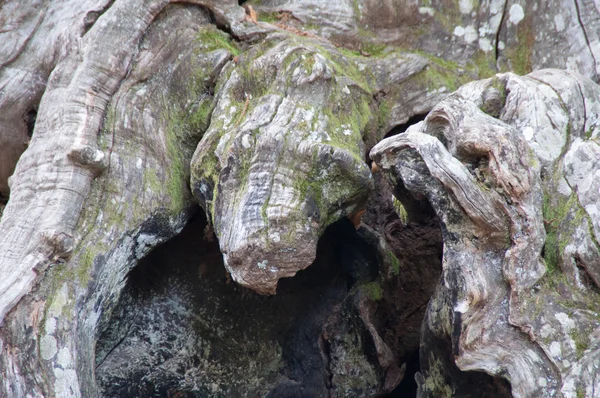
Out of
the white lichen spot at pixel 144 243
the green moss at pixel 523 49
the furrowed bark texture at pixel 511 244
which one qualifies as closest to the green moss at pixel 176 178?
the white lichen spot at pixel 144 243

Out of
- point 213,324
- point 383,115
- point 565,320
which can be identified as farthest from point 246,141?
point 565,320

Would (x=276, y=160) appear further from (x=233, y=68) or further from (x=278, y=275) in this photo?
(x=233, y=68)

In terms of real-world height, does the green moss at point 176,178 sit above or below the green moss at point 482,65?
below

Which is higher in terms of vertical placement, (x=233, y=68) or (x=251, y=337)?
(x=233, y=68)

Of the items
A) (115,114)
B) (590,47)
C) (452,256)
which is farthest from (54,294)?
(590,47)

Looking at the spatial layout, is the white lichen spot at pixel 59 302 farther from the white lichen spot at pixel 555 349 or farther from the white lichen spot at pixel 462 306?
the white lichen spot at pixel 555 349
